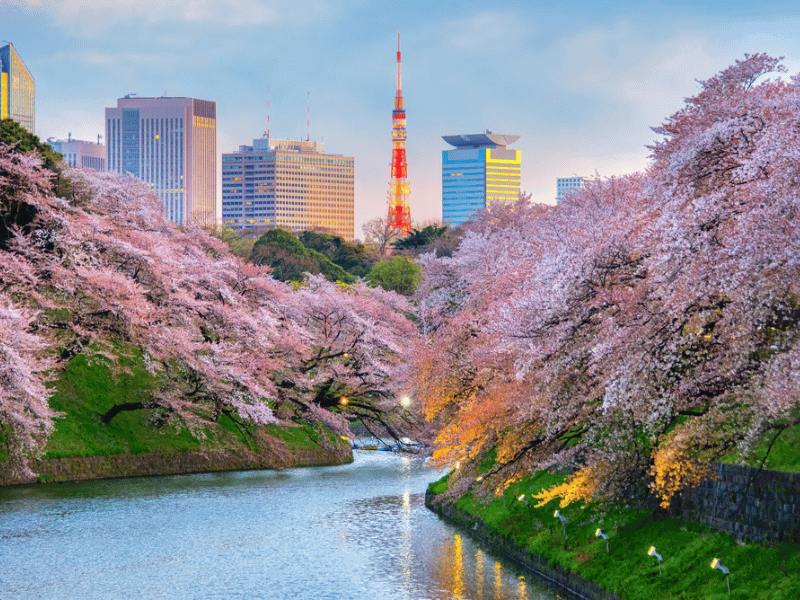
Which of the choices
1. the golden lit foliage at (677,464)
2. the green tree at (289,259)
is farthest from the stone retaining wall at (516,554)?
the green tree at (289,259)

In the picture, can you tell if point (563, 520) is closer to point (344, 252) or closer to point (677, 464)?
point (677, 464)

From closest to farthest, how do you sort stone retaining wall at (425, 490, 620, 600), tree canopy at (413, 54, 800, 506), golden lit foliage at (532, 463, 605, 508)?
1. tree canopy at (413, 54, 800, 506)
2. golden lit foliage at (532, 463, 605, 508)
3. stone retaining wall at (425, 490, 620, 600)

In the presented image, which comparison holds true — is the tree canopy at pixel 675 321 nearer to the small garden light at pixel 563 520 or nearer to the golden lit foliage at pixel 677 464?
the golden lit foliage at pixel 677 464

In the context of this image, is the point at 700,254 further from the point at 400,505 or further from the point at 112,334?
the point at 112,334

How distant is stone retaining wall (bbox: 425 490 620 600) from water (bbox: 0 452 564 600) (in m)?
0.44

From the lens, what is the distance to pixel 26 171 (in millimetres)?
45062

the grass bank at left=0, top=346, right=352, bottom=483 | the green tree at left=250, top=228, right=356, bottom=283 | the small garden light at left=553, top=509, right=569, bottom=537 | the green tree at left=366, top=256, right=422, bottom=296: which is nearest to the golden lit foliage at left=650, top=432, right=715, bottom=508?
the small garden light at left=553, top=509, right=569, bottom=537

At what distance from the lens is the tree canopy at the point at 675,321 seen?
601 inches

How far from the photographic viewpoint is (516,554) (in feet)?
87.0

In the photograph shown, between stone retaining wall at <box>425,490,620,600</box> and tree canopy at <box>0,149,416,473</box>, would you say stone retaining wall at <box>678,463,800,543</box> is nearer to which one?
stone retaining wall at <box>425,490,620,600</box>

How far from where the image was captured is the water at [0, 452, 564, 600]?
22.9 m

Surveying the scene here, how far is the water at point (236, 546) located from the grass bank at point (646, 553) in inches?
46.0

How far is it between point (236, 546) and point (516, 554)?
7679mm

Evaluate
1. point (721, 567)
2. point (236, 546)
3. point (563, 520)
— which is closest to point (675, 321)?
point (721, 567)
